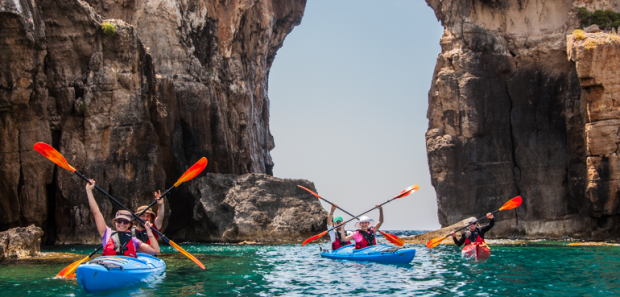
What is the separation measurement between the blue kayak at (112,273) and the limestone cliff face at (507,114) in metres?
23.8

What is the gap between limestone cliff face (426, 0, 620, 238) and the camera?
28.4 meters

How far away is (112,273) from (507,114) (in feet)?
87.8

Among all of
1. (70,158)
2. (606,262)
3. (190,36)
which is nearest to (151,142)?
(70,158)

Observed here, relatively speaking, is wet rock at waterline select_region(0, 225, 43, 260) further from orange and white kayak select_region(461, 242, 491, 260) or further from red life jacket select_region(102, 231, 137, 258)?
orange and white kayak select_region(461, 242, 491, 260)

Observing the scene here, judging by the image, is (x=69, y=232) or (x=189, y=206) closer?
(x=69, y=232)

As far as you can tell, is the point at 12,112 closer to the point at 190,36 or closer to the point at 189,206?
the point at 189,206

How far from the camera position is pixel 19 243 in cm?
1455

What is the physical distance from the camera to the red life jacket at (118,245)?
28.8 feet

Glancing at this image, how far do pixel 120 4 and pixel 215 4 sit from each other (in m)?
6.31

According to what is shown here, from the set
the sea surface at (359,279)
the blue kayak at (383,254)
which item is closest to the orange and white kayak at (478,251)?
the sea surface at (359,279)

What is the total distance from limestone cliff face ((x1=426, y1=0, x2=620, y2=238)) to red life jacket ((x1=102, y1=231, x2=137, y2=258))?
2392 cm

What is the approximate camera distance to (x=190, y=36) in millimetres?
32062

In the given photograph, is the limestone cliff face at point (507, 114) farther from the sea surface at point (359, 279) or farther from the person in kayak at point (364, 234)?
the person in kayak at point (364, 234)

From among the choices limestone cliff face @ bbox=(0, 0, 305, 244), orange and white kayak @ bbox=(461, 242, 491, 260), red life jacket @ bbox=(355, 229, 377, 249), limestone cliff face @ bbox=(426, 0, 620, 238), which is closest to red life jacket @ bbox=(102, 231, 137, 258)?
red life jacket @ bbox=(355, 229, 377, 249)
